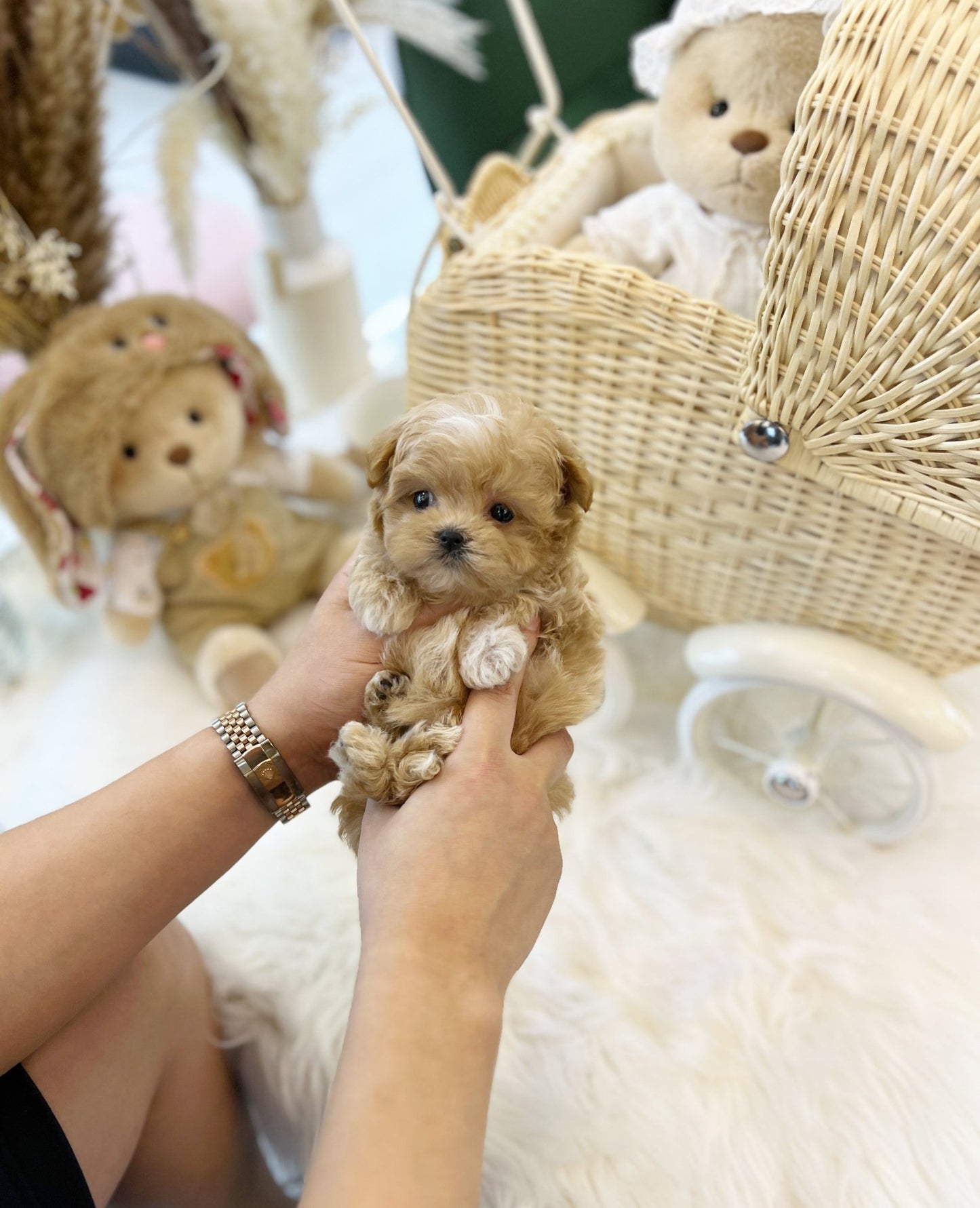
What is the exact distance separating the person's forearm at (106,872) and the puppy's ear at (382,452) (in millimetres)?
272

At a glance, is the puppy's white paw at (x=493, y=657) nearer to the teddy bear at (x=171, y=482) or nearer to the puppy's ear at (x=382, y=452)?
the puppy's ear at (x=382, y=452)

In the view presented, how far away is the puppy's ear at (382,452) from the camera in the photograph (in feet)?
2.23

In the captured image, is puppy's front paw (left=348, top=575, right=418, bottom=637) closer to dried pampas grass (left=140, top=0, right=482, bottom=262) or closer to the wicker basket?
the wicker basket

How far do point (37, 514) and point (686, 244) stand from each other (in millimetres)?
1020

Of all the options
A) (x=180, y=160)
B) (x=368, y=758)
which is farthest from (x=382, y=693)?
(x=180, y=160)

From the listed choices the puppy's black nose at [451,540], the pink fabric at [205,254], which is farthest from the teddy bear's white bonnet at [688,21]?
the pink fabric at [205,254]

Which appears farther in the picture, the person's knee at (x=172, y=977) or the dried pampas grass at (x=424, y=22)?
the dried pampas grass at (x=424, y=22)

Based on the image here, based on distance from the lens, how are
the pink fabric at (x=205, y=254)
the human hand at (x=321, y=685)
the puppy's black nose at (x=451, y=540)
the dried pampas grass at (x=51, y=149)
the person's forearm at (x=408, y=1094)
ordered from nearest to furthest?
the person's forearm at (x=408, y=1094), the puppy's black nose at (x=451, y=540), the human hand at (x=321, y=685), the dried pampas grass at (x=51, y=149), the pink fabric at (x=205, y=254)

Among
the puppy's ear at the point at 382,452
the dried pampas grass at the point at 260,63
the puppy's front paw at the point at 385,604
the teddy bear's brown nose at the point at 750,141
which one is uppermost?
the dried pampas grass at the point at 260,63

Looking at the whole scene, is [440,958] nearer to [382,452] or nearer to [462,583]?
[462,583]

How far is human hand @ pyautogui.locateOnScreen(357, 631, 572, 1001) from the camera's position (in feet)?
2.02

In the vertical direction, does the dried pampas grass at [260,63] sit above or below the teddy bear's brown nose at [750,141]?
above

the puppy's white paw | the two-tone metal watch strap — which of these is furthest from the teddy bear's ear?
the puppy's white paw

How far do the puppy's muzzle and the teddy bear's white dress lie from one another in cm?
48
